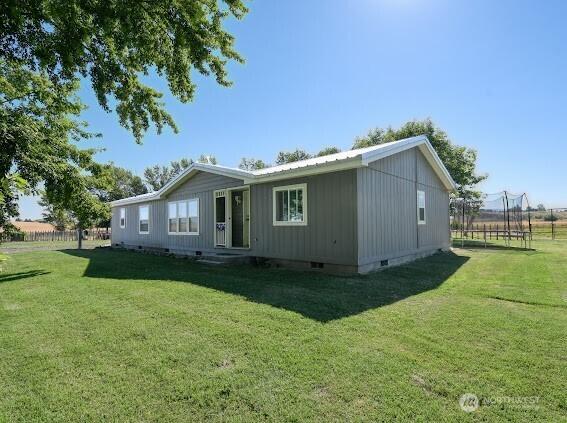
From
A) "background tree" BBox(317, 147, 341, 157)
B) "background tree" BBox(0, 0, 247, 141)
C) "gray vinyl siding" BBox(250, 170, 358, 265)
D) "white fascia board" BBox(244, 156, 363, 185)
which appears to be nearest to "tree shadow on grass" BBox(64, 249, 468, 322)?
"gray vinyl siding" BBox(250, 170, 358, 265)

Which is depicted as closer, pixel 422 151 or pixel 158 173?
pixel 422 151

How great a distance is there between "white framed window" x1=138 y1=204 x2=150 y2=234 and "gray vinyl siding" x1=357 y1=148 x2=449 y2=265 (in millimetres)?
12006

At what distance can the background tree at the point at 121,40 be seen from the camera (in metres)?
3.60

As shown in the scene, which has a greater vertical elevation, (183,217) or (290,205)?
(290,205)

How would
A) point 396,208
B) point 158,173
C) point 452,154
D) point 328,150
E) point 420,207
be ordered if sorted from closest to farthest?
point 396,208, point 420,207, point 452,154, point 328,150, point 158,173

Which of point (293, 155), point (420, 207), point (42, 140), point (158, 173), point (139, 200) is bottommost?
point (420, 207)

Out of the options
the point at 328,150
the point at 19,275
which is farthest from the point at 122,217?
the point at 328,150

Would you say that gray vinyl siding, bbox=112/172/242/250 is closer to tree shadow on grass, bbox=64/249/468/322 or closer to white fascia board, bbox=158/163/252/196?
white fascia board, bbox=158/163/252/196

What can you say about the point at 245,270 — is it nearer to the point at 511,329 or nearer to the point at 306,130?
the point at 511,329

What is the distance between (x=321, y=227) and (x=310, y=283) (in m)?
1.80

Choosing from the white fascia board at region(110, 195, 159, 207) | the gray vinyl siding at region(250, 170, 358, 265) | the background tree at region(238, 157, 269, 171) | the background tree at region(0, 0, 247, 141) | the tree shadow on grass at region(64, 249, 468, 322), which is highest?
the background tree at region(238, 157, 269, 171)

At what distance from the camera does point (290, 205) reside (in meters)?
9.00

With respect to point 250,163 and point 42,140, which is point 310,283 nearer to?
point 42,140

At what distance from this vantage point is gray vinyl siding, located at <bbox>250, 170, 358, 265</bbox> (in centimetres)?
764
